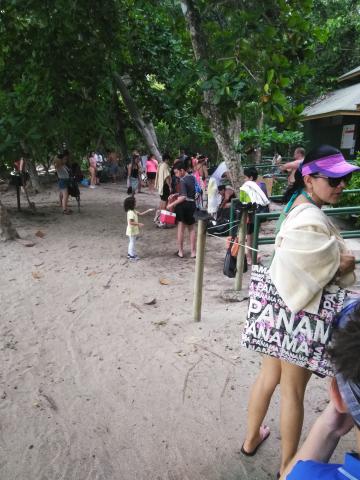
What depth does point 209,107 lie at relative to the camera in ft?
23.2

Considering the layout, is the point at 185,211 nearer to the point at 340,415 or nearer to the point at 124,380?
the point at 124,380

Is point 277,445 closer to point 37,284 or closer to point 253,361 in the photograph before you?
point 253,361

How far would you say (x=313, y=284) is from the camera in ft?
5.60

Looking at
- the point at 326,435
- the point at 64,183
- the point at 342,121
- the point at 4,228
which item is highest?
the point at 342,121

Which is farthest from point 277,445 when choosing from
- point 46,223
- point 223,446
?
point 46,223

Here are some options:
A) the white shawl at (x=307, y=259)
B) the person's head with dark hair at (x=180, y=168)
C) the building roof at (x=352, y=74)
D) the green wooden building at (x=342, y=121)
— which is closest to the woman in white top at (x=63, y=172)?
the person's head with dark hair at (x=180, y=168)

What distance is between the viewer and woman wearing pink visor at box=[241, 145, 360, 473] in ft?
5.58

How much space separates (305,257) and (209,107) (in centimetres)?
593

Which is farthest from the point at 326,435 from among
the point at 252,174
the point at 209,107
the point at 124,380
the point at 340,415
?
the point at 209,107

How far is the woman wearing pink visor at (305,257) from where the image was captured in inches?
67.0

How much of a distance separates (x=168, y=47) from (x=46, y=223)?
6572 millimetres

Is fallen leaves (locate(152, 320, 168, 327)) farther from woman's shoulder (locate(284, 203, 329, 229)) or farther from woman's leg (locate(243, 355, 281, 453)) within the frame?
woman's shoulder (locate(284, 203, 329, 229))

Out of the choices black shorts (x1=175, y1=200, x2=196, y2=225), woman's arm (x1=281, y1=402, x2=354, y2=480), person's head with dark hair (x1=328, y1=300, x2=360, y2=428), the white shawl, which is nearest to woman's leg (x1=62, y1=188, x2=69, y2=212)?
black shorts (x1=175, y1=200, x2=196, y2=225)

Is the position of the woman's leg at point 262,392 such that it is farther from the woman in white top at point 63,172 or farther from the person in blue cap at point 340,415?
the woman in white top at point 63,172
